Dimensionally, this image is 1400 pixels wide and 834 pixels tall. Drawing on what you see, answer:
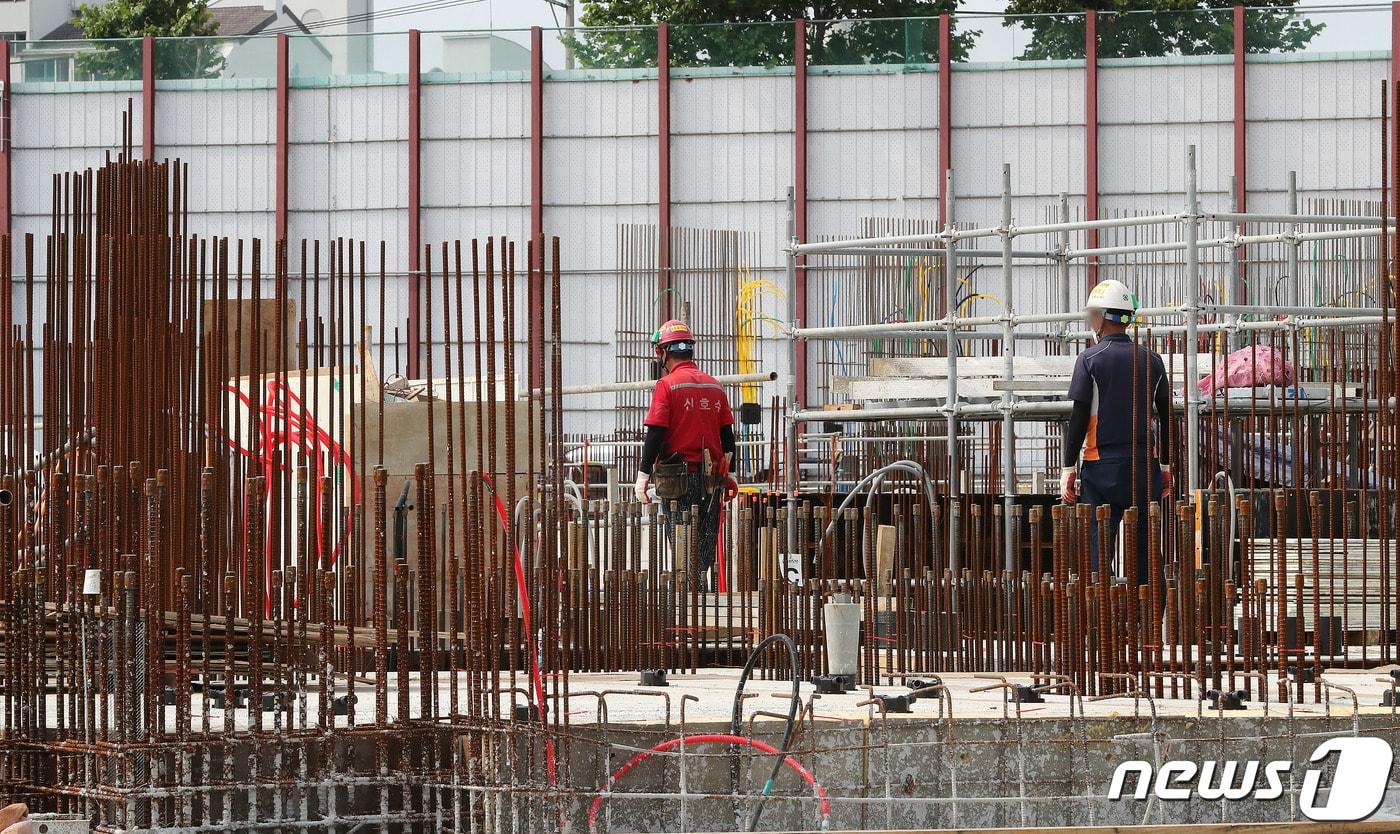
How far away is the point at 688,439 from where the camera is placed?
35.4ft

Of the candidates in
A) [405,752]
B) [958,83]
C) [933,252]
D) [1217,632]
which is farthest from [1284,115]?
[405,752]

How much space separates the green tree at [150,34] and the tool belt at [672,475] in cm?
1654

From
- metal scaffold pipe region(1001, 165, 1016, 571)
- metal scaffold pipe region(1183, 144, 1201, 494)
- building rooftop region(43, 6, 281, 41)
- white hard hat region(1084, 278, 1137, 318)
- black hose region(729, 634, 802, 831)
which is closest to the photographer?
black hose region(729, 634, 802, 831)

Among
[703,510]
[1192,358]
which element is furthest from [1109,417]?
[703,510]

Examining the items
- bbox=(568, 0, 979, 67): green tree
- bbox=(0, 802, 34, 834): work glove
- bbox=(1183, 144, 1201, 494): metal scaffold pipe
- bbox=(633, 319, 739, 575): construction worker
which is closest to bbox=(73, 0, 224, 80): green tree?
bbox=(568, 0, 979, 67): green tree

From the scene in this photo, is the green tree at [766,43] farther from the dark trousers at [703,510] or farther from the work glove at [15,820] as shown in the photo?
the work glove at [15,820]

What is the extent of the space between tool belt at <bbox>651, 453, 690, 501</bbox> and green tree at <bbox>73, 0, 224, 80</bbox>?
54.3 feet

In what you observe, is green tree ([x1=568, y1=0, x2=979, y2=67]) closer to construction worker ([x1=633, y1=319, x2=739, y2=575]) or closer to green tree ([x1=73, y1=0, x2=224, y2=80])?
green tree ([x1=73, y1=0, x2=224, y2=80])

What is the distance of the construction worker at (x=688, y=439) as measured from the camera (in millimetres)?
10734

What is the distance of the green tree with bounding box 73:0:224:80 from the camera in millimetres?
25391

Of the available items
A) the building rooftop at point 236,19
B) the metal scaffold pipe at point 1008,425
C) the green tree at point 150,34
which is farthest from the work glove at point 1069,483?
the building rooftop at point 236,19

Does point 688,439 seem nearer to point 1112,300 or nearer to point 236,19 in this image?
point 1112,300

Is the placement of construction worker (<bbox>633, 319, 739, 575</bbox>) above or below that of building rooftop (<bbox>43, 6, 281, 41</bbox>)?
below

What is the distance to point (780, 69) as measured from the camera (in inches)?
969
